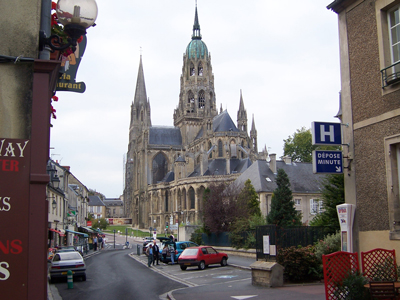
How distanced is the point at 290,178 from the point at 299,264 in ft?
115

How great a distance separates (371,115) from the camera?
37.3 ft

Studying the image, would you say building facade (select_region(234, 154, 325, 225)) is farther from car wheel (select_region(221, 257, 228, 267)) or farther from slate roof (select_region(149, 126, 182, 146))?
slate roof (select_region(149, 126, 182, 146))

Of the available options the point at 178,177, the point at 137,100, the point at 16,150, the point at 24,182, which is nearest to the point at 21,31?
the point at 16,150

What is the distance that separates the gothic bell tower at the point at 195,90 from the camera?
10231 cm

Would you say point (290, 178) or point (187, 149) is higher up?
point (187, 149)

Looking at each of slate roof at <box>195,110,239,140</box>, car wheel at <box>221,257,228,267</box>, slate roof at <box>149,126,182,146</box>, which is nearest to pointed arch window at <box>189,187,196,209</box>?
slate roof at <box>195,110,239,140</box>

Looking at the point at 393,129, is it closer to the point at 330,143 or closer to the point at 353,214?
the point at 330,143

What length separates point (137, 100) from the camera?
4724 inches

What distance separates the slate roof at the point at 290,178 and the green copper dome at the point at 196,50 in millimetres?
55822

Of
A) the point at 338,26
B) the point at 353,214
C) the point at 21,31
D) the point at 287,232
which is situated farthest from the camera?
the point at 287,232

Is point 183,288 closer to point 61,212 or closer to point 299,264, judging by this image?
point 299,264

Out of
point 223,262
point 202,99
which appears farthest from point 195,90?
point 223,262

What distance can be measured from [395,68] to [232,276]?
1233cm

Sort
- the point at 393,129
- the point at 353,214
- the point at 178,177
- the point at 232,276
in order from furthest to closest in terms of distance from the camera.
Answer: the point at 178,177
the point at 232,276
the point at 353,214
the point at 393,129
